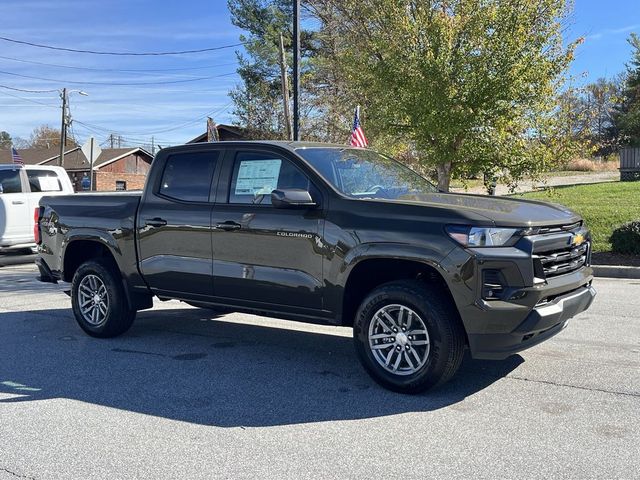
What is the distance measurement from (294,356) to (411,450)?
2.32 m

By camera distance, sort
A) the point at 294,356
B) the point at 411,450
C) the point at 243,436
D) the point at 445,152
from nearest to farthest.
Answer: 1. the point at 411,450
2. the point at 243,436
3. the point at 294,356
4. the point at 445,152

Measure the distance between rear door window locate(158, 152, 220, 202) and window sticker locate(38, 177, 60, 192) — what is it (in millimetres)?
9412

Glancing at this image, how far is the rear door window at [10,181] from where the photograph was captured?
549 inches

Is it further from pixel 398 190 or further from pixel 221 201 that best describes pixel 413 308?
pixel 221 201

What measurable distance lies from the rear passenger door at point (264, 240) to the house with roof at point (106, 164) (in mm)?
48605

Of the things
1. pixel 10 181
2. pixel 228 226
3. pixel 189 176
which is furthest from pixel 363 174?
pixel 10 181

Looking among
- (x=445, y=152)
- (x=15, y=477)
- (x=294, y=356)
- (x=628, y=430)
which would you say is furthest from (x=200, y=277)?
(x=445, y=152)

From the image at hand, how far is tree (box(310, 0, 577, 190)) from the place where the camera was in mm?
11922

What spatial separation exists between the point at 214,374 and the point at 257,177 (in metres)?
1.77

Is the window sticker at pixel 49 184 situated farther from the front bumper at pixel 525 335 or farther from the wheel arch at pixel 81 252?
the front bumper at pixel 525 335

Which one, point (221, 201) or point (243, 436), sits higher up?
point (221, 201)

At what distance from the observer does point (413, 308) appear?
4.69m

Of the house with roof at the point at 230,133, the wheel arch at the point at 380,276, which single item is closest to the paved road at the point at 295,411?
the wheel arch at the point at 380,276

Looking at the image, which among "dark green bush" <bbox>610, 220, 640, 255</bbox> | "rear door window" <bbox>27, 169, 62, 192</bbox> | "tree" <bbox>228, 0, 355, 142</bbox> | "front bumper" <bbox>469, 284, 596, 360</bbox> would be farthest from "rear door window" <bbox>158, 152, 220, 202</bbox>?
"tree" <bbox>228, 0, 355, 142</bbox>
